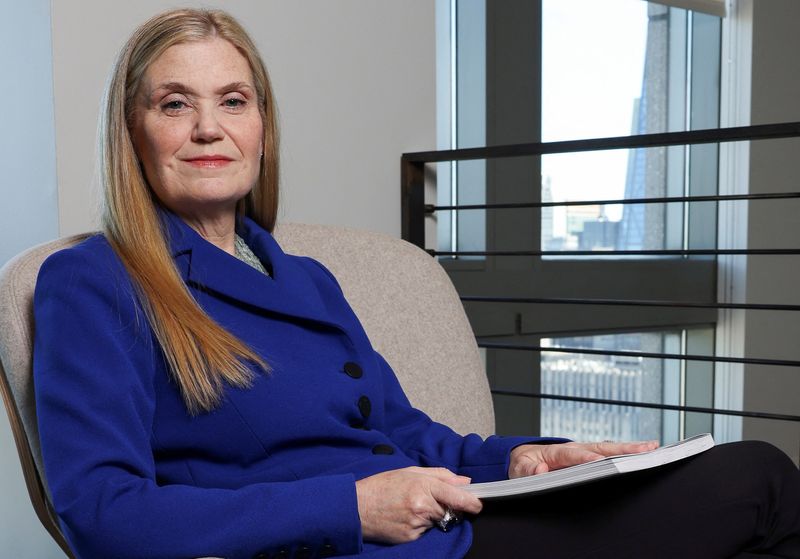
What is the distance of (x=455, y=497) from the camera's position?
3.58 feet

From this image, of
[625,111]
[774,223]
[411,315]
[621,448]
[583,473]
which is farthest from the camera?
[774,223]

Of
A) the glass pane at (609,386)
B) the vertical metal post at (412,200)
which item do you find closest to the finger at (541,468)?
the vertical metal post at (412,200)

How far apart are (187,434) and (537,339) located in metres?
2.70

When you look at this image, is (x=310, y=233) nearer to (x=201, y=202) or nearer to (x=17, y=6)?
(x=201, y=202)

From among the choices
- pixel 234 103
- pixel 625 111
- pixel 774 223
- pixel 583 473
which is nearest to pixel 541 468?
pixel 583 473

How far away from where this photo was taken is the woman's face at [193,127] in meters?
1.31

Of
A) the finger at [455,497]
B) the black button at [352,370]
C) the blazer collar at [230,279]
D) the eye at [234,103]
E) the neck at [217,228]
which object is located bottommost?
the finger at [455,497]

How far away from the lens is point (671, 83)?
4.26 m

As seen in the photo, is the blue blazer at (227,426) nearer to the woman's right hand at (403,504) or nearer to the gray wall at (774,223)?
the woman's right hand at (403,504)

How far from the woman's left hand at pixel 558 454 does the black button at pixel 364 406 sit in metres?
0.22

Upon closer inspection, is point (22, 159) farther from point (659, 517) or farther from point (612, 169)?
point (612, 169)

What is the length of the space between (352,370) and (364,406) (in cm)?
5

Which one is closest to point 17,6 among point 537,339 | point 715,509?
point 715,509

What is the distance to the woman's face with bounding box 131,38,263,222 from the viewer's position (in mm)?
1308
